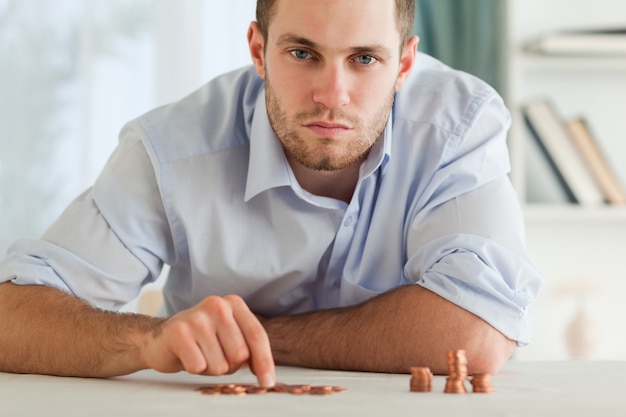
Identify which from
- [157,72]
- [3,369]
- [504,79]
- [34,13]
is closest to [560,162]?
[504,79]

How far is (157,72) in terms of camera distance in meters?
3.25

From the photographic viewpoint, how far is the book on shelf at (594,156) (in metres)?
2.99

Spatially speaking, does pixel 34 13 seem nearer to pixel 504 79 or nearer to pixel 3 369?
pixel 504 79

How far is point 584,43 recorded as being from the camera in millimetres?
2943

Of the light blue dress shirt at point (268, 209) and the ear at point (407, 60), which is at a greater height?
the ear at point (407, 60)

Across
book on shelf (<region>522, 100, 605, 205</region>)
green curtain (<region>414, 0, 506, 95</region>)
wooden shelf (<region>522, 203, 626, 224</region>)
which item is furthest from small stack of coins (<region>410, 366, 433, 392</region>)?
green curtain (<region>414, 0, 506, 95</region>)

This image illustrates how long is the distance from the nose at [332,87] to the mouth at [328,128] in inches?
1.5

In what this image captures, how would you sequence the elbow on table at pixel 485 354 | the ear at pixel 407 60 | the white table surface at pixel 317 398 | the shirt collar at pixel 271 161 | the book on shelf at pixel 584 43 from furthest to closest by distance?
1. the book on shelf at pixel 584 43
2. the ear at pixel 407 60
3. the shirt collar at pixel 271 161
4. the elbow on table at pixel 485 354
5. the white table surface at pixel 317 398

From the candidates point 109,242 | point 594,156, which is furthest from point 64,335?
point 594,156

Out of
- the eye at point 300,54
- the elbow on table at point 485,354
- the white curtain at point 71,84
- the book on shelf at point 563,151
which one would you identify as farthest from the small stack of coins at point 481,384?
the white curtain at point 71,84

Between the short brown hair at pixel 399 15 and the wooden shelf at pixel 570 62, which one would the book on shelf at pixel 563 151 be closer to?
the wooden shelf at pixel 570 62

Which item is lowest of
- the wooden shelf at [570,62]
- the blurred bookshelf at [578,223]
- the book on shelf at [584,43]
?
the blurred bookshelf at [578,223]

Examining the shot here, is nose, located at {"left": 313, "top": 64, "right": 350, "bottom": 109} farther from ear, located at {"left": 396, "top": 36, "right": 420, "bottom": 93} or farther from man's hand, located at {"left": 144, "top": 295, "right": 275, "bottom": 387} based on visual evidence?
man's hand, located at {"left": 144, "top": 295, "right": 275, "bottom": 387}

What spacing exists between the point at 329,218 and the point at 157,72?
1.71m
